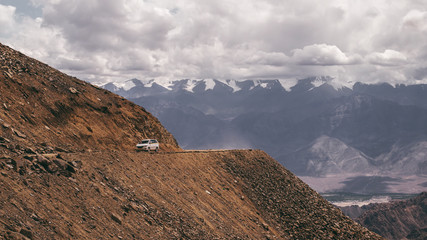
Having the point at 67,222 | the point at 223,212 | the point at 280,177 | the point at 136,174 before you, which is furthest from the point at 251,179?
the point at 67,222

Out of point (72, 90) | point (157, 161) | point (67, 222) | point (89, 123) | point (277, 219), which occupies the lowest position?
point (277, 219)

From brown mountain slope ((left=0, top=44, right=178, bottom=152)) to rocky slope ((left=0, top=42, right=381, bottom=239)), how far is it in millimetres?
193

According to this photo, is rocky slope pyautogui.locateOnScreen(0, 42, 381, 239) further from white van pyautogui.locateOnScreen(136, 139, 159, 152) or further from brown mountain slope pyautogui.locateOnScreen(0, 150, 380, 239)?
white van pyautogui.locateOnScreen(136, 139, 159, 152)

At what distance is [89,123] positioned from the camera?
6706 centimetres

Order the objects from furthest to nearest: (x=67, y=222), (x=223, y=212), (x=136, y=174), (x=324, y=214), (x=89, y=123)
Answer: (x=324, y=214)
(x=89, y=123)
(x=223, y=212)
(x=136, y=174)
(x=67, y=222)

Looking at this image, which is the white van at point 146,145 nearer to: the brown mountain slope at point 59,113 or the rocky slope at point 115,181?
the rocky slope at point 115,181

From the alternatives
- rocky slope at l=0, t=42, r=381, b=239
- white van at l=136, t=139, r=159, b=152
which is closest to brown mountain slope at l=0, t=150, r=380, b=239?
rocky slope at l=0, t=42, r=381, b=239

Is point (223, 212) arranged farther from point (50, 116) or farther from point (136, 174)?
point (50, 116)

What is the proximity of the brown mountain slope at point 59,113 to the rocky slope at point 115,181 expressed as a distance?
193mm

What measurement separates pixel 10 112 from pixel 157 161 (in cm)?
2005

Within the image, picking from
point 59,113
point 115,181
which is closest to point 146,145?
point 59,113

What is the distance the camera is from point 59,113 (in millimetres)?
63031

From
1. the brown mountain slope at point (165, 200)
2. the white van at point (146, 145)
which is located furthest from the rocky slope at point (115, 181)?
the white van at point (146, 145)

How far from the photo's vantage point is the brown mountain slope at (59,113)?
2148 inches
